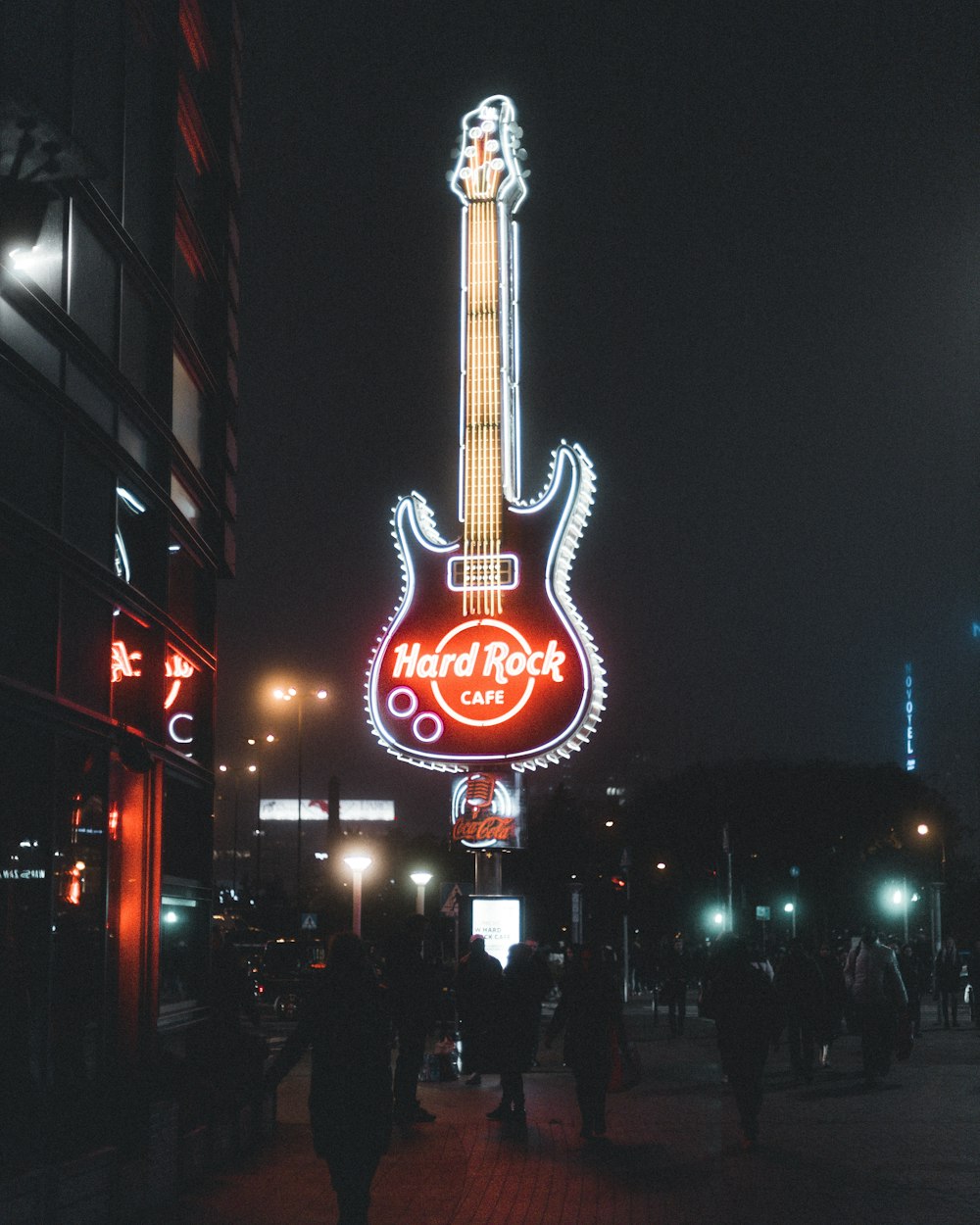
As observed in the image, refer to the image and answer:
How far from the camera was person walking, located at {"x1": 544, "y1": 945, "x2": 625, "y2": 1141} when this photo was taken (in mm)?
13555

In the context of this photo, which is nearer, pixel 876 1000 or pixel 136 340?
pixel 136 340

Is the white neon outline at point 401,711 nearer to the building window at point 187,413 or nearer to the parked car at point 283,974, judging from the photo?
the parked car at point 283,974

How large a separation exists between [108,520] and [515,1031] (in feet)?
20.7

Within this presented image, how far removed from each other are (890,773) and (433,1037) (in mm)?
62408

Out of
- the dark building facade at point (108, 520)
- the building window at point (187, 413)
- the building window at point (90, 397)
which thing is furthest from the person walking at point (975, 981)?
the building window at point (90, 397)

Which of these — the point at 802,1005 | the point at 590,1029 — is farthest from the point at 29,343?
the point at 802,1005

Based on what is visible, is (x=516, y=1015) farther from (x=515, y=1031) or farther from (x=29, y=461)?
(x=29, y=461)

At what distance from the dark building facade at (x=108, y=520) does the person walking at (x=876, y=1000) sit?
7.55m

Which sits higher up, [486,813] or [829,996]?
[486,813]

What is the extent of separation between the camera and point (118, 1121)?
396 inches

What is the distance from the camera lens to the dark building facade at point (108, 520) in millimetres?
11141

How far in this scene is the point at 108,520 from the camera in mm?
13312

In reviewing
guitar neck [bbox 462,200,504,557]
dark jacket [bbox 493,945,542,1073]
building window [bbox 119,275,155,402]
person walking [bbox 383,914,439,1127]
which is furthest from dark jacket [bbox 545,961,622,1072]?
guitar neck [bbox 462,200,504,557]

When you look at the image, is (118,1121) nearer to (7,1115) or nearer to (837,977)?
(7,1115)
